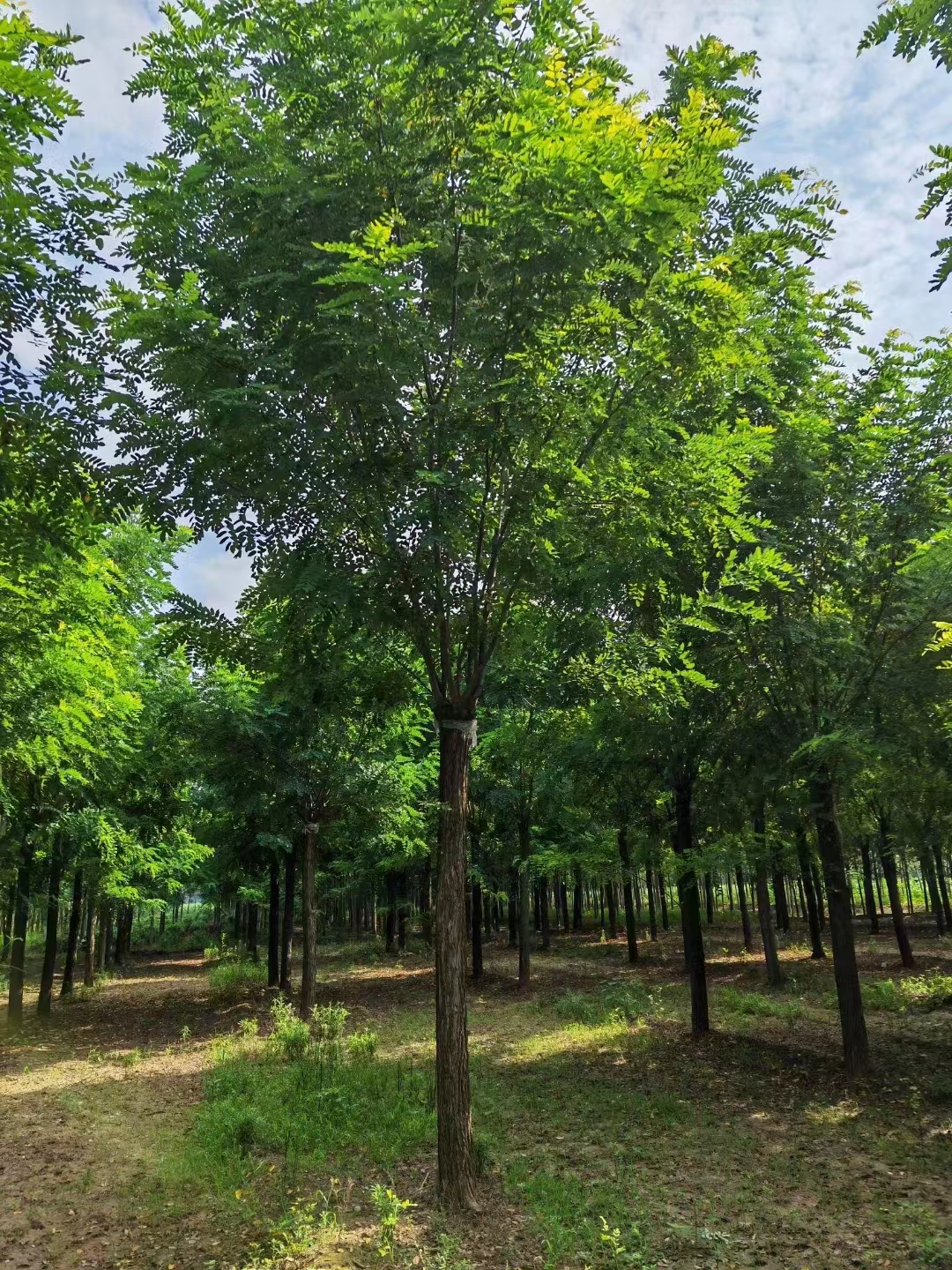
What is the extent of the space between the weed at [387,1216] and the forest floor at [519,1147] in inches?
2.3

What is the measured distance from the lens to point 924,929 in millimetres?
31344

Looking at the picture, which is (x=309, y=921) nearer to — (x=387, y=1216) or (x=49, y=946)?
(x=49, y=946)

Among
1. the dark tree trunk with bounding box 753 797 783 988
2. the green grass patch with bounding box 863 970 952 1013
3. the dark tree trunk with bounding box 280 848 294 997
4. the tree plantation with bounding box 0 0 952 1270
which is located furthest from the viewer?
the dark tree trunk with bounding box 280 848 294 997

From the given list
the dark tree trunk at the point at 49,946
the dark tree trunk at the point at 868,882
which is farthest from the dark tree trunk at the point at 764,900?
→ the dark tree trunk at the point at 49,946

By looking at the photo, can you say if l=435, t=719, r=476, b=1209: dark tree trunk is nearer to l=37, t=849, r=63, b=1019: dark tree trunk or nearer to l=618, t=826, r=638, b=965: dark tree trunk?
l=618, t=826, r=638, b=965: dark tree trunk

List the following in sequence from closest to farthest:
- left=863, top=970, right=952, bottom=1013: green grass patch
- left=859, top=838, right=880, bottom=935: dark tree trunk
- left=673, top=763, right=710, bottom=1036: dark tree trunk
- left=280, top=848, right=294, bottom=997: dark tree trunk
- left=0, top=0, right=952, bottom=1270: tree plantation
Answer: left=0, top=0, right=952, bottom=1270: tree plantation < left=673, top=763, right=710, bottom=1036: dark tree trunk < left=863, top=970, right=952, bottom=1013: green grass patch < left=280, top=848, right=294, bottom=997: dark tree trunk < left=859, top=838, right=880, bottom=935: dark tree trunk

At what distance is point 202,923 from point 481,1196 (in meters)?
65.6

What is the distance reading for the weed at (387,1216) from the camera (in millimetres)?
5289

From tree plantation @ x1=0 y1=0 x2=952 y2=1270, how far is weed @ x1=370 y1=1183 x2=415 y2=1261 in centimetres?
3

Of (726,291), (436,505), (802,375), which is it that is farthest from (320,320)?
(802,375)

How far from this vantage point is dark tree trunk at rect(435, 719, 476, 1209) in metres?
6.08

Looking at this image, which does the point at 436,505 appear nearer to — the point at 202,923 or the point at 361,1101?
the point at 361,1101

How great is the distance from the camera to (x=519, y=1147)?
780 centimetres

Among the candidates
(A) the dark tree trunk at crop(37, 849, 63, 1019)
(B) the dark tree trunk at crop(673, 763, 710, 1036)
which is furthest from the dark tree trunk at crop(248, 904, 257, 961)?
(B) the dark tree trunk at crop(673, 763, 710, 1036)
